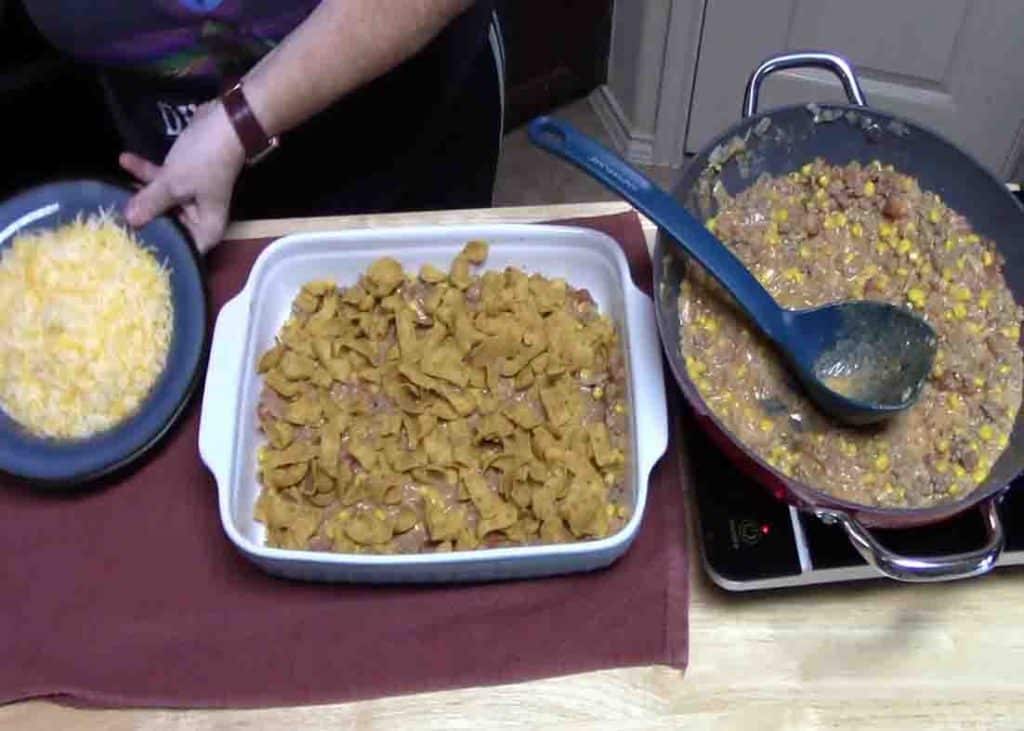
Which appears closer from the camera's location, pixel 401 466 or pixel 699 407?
pixel 699 407

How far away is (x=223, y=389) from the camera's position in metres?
0.81

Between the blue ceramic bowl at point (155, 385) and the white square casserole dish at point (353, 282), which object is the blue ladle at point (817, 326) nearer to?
the white square casserole dish at point (353, 282)

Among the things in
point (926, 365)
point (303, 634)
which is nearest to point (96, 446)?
point (303, 634)

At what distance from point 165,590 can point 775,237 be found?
551mm

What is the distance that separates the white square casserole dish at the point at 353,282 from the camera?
0.72m

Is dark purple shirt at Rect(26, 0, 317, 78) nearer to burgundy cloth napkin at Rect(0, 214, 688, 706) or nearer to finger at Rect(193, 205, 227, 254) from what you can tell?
finger at Rect(193, 205, 227, 254)

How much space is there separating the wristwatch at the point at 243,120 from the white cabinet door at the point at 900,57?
1062mm

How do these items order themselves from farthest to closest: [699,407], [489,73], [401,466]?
[489,73] → [401,466] → [699,407]

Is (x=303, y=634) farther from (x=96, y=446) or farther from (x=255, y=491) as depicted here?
(x=96, y=446)

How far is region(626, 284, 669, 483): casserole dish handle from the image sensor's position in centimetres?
76

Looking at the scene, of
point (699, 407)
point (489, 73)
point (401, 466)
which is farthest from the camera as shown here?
point (489, 73)

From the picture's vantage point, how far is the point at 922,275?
0.82 m

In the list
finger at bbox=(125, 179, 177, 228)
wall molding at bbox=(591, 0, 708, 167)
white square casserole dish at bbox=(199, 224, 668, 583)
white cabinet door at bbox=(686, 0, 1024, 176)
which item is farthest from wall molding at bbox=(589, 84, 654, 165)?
finger at bbox=(125, 179, 177, 228)

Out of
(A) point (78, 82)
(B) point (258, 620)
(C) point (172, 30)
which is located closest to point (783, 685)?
(B) point (258, 620)
